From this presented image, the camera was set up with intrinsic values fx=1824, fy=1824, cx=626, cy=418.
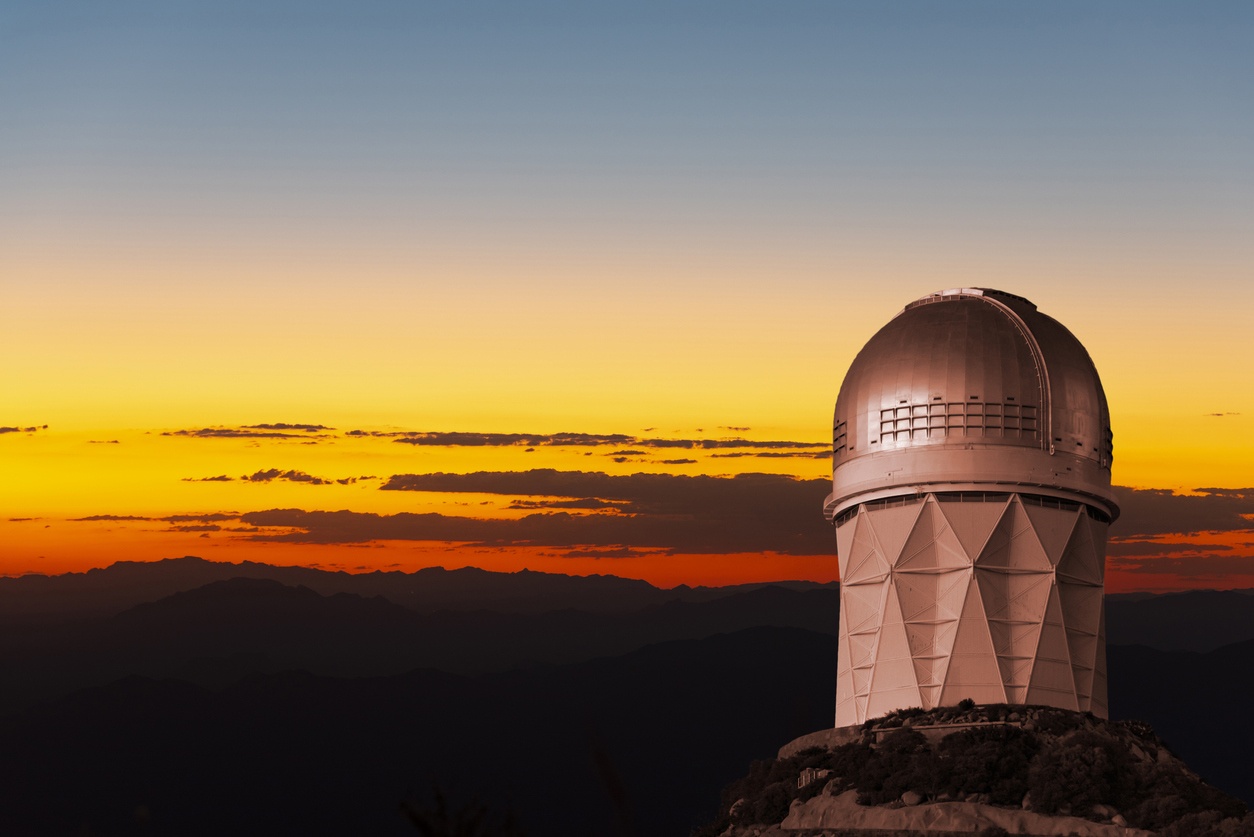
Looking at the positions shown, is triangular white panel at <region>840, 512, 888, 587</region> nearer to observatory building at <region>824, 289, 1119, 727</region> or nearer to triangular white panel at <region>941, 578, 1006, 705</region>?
observatory building at <region>824, 289, 1119, 727</region>

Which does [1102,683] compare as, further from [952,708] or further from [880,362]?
[880,362]

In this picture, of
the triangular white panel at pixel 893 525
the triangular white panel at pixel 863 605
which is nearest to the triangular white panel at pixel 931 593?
the triangular white panel at pixel 863 605

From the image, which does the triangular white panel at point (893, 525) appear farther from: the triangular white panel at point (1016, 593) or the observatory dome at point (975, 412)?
the triangular white panel at point (1016, 593)

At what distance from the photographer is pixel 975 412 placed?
3120 inches

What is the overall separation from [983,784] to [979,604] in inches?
427

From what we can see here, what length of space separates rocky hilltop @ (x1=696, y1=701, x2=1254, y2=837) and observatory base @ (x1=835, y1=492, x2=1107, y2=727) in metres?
2.87

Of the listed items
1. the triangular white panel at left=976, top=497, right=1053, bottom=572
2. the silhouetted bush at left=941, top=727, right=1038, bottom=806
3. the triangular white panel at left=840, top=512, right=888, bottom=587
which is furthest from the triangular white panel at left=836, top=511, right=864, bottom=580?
the silhouetted bush at left=941, top=727, right=1038, bottom=806

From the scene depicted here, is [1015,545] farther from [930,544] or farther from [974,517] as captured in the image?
[930,544]

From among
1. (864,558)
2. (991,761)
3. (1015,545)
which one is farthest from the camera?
(864,558)

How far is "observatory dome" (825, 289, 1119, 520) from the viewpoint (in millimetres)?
78938

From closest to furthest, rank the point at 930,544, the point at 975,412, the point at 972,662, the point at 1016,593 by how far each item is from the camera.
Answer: the point at 972,662
the point at 1016,593
the point at 930,544
the point at 975,412

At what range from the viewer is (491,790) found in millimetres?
155500

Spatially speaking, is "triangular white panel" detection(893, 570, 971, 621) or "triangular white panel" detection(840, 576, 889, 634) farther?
"triangular white panel" detection(840, 576, 889, 634)

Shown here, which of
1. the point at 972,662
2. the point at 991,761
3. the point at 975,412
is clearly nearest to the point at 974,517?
the point at 975,412
